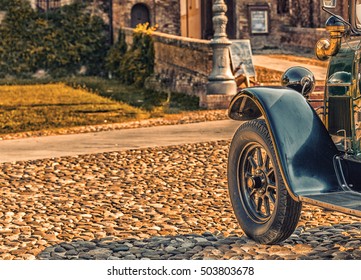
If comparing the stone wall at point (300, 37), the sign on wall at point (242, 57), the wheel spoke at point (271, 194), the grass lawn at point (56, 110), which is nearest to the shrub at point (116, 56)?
the grass lawn at point (56, 110)

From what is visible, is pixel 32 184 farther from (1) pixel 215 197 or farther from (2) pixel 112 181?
(1) pixel 215 197

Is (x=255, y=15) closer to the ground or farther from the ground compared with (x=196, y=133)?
farther from the ground

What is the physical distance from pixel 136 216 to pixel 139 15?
855 inches

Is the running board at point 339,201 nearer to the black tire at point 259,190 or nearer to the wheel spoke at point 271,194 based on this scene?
the black tire at point 259,190

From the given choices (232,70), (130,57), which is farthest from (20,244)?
(130,57)

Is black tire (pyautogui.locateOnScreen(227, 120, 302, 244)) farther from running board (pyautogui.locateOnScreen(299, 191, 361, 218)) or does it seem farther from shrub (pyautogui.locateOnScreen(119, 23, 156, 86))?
shrub (pyautogui.locateOnScreen(119, 23, 156, 86))

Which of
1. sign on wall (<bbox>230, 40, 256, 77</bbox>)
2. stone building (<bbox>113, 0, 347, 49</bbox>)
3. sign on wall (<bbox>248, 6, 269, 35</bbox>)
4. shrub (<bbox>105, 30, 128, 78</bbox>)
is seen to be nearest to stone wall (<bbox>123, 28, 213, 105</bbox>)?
sign on wall (<bbox>230, 40, 256, 77</bbox>)

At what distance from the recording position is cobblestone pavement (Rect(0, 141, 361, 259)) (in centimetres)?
582

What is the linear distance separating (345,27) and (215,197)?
2523mm

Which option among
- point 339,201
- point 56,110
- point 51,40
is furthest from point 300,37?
point 339,201

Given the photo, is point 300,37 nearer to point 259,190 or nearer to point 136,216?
point 136,216

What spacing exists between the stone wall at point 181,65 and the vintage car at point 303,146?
9611mm

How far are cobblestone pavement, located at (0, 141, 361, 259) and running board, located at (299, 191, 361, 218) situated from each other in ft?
1.60

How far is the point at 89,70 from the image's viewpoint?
26.8 m
